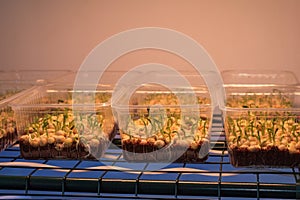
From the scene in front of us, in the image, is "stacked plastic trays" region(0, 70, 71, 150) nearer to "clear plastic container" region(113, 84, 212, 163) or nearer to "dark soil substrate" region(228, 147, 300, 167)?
"clear plastic container" region(113, 84, 212, 163)

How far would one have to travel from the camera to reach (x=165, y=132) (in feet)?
2.99

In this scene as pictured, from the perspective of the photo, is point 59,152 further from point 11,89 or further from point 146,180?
point 11,89

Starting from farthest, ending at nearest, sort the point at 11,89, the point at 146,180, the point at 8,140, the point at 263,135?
1. the point at 11,89
2. the point at 8,140
3. the point at 263,135
4. the point at 146,180

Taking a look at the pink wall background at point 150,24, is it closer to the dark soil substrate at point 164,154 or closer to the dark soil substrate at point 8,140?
the dark soil substrate at point 8,140

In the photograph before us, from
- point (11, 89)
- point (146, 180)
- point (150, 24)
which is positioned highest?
point (150, 24)

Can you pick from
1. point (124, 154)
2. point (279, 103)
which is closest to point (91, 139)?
point (124, 154)

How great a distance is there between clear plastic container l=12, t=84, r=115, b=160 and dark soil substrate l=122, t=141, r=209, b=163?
2.8 inches

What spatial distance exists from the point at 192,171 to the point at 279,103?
1.32 feet

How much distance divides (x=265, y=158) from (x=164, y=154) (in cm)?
17

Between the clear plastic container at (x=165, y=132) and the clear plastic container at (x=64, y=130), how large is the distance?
0.14 feet

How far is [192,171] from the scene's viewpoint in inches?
33.4

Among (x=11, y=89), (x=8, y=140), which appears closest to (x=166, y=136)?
(x=8, y=140)

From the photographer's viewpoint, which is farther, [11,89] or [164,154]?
[11,89]

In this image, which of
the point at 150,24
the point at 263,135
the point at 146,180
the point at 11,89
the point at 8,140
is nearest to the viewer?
the point at 146,180
